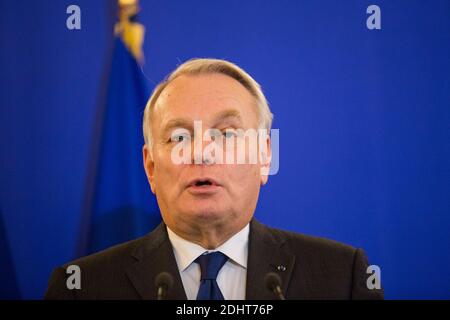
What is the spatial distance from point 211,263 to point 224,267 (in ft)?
0.18

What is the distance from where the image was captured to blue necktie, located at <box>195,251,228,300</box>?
6.18ft

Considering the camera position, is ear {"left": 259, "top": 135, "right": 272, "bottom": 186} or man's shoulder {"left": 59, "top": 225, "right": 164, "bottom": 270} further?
ear {"left": 259, "top": 135, "right": 272, "bottom": 186}

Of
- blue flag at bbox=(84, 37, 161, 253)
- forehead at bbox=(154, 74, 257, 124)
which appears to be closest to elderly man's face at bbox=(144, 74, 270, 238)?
forehead at bbox=(154, 74, 257, 124)

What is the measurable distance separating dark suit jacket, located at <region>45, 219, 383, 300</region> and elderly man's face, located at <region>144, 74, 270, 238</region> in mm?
120

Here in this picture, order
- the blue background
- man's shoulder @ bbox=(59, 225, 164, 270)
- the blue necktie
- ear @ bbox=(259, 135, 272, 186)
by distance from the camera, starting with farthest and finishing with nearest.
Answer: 1. the blue background
2. ear @ bbox=(259, 135, 272, 186)
3. man's shoulder @ bbox=(59, 225, 164, 270)
4. the blue necktie

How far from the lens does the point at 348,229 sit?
2.30 meters

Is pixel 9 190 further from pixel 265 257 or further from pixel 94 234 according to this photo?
pixel 265 257

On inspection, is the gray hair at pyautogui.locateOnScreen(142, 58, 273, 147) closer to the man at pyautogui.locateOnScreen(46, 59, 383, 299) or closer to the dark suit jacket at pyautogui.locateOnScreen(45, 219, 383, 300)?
the man at pyautogui.locateOnScreen(46, 59, 383, 299)

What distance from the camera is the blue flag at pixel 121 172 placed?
7.50ft

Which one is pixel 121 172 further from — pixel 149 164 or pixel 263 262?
pixel 263 262

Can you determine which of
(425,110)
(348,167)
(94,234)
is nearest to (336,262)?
(348,167)

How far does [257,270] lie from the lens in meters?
1.91
